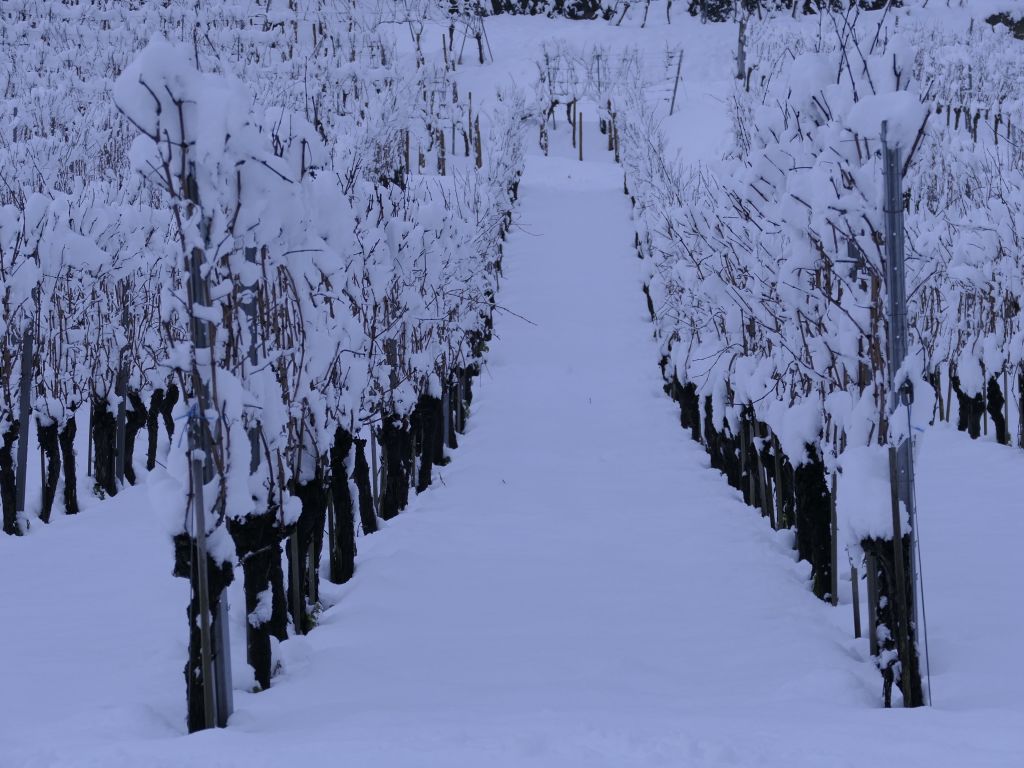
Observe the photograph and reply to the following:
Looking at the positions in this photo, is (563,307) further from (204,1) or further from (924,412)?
(204,1)

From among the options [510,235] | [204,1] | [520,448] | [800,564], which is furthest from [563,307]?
[204,1]

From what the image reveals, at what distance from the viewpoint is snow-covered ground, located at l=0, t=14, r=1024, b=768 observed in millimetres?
4219

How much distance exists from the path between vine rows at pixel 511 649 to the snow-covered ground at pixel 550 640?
0.02m

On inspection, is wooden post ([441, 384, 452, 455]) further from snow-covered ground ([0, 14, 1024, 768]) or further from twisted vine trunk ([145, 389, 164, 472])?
twisted vine trunk ([145, 389, 164, 472])

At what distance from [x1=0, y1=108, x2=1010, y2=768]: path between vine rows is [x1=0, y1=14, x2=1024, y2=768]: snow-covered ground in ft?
0.07

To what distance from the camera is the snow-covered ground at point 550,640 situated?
4.22 m

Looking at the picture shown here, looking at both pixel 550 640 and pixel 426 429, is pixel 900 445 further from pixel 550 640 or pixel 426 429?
pixel 426 429

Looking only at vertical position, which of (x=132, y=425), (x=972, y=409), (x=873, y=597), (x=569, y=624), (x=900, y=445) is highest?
(x=900, y=445)

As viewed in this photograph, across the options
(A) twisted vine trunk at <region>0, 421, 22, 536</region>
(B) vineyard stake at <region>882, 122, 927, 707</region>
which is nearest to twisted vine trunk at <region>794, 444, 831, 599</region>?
(B) vineyard stake at <region>882, 122, 927, 707</region>

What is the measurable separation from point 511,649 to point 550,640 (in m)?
0.30

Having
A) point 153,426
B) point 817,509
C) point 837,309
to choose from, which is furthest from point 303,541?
point 153,426

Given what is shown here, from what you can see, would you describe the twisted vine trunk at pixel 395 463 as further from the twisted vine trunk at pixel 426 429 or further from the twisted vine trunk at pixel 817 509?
the twisted vine trunk at pixel 817 509

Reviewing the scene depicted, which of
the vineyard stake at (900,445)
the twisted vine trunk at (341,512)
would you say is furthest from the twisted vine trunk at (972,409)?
the vineyard stake at (900,445)

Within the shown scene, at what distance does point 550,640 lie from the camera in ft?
21.1
